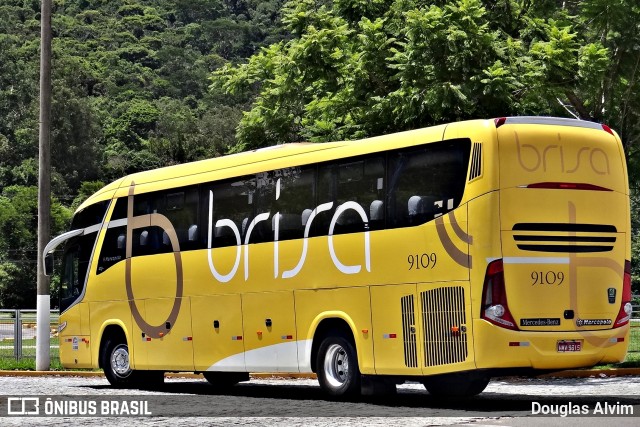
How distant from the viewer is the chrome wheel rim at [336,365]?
18344mm

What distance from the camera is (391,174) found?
1758 cm

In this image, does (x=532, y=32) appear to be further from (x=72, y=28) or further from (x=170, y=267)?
(x=72, y=28)

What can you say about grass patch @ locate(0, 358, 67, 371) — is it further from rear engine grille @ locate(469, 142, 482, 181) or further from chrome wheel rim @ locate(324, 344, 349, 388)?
rear engine grille @ locate(469, 142, 482, 181)

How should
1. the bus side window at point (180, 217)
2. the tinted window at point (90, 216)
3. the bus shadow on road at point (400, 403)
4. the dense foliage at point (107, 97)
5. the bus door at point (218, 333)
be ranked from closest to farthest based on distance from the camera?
the bus shadow on road at point (400, 403) → the bus door at point (218, 333) → the bus side window at point (180, 217) → the tinted window at point (90, 216) → the dense foliage at point (107, 97)

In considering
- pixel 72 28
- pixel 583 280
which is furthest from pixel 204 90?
pixel 583 280

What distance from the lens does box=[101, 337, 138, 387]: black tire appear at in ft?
76.7

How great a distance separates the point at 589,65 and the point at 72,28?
140 m

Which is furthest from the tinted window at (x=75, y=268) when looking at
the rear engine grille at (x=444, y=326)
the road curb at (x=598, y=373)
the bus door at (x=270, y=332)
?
the rear engine grille at (x=444, y=326)

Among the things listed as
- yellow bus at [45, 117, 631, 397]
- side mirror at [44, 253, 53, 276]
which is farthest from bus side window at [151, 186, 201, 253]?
side mirror at [44, 253, 53, 276]

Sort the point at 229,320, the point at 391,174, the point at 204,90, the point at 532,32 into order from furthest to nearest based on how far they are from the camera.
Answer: the point at 204,90, the point at 532,32, the point at 229,320, the point at 391,174

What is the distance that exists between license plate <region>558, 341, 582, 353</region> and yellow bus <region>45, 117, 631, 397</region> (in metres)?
0.02

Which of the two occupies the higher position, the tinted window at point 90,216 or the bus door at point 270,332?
the tinted window at point 90,216

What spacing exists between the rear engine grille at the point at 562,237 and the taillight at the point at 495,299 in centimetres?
50

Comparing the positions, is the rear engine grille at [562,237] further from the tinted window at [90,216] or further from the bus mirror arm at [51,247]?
the bus mirror arm at [51,247]
